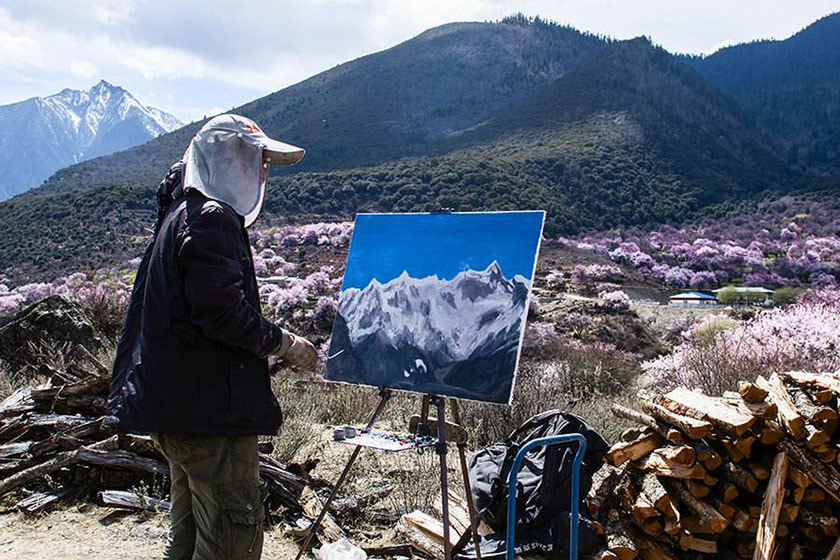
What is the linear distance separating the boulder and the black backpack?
20.0 feet

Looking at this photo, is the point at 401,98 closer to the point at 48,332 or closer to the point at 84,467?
the point at 48,332

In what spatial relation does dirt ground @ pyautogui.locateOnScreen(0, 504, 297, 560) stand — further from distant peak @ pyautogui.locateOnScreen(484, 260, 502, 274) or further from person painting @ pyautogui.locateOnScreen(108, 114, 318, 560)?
distant peak @ pyautogui.locateOnScreen(484, 260, 502, 274)

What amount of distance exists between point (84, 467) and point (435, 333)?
2.92m

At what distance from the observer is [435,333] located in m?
3.18

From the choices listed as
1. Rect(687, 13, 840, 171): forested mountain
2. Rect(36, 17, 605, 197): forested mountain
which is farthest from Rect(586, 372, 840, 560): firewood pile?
Rect(687, 13, 840, 171): forested mountain

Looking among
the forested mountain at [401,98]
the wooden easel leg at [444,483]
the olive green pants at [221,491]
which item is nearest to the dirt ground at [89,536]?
the wooden easel leg at [444,483]

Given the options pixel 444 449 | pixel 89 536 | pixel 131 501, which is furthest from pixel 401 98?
pixel 444 449

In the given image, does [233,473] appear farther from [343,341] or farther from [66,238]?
[66,238]

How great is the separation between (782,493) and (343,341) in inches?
85.0

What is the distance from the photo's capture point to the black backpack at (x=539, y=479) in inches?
127

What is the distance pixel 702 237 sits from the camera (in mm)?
33844

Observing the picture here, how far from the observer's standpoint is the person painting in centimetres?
208

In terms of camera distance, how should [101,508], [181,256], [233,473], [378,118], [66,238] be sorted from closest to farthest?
[181,256]
[233,473]
[101,508]
[66,238]
[378,118]

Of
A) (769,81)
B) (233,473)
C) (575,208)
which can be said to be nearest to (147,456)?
(233,473)
